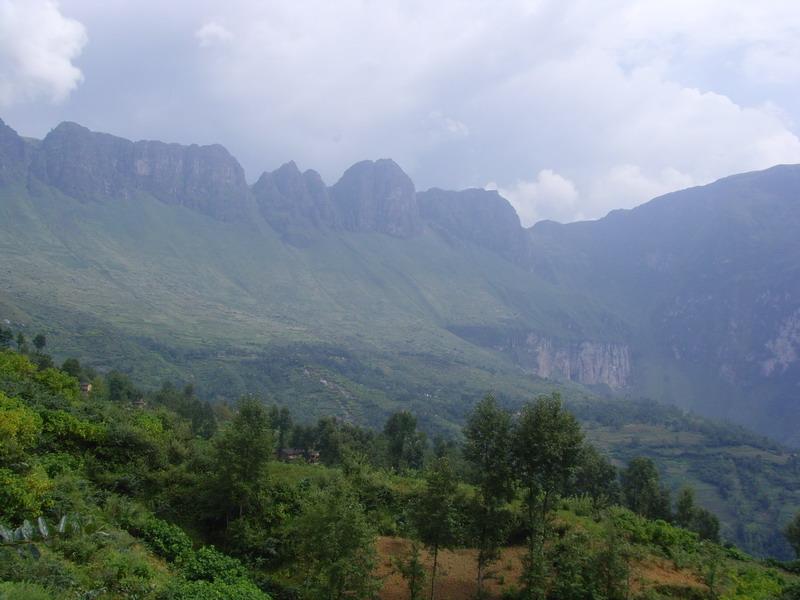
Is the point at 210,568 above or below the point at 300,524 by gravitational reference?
below

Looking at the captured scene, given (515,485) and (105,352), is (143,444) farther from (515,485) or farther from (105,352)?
(105,352)

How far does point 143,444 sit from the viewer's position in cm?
2845

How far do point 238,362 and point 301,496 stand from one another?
143 metres

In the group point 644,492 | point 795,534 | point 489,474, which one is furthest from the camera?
point 644,492

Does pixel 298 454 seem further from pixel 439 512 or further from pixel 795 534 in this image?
pixel 439 512

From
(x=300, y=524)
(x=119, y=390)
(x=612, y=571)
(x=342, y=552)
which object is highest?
(x=342, y=552)

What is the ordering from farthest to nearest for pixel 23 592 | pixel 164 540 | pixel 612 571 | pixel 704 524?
pixel 704 524 < pixel 164 540 < pixel 612 571 < pixel 23 592

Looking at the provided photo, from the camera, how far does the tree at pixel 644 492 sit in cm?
5409

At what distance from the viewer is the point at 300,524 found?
22.3 meters

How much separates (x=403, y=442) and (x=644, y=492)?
25.0 meters

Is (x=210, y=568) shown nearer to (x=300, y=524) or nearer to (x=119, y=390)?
(x=300, y=524)

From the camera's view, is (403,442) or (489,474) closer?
(489,474)

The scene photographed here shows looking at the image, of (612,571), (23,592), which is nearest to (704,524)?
(612,571)

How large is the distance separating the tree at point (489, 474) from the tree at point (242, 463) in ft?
31.9
